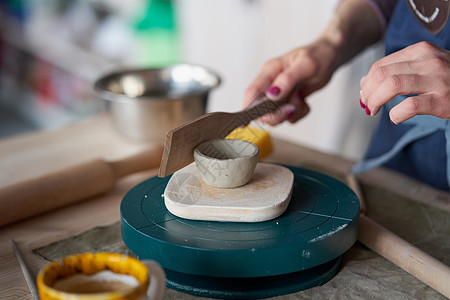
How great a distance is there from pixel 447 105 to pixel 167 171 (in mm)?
425

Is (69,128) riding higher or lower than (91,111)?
higher

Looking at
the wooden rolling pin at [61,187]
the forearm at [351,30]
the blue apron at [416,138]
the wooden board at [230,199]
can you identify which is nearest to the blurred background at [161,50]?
the forearm at [351,30]

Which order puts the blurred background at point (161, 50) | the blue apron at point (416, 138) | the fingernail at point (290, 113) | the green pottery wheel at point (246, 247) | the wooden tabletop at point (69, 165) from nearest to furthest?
the green pottery wheel at point (246, 247) → the wooden tabletop at point (69, 165) → the blue apron at point (416, 138) → the fingernail at point (290, 113) → the blurred background at point (161, 50)

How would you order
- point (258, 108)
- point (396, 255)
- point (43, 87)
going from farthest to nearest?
point (43, 87) → point (258, 108) → point (396, 255)

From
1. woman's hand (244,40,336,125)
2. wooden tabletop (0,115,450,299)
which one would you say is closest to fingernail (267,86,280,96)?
woman's hand (244,40,336,125)

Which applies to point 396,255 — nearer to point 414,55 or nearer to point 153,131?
point 414,55

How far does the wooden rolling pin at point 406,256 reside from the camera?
67cm

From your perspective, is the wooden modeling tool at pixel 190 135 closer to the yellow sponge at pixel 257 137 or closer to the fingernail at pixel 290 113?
the yellow sponge at pixel 257 137

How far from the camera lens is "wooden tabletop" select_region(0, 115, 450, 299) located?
819 mm

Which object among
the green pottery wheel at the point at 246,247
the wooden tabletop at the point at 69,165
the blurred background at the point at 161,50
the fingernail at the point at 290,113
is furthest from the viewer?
the blurred background at the point at 161,50

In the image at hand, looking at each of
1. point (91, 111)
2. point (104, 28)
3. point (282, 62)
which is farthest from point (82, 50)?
point (282, 62)

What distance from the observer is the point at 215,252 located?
2.07 ft

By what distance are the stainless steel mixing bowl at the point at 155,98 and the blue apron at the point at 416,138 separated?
0.44m

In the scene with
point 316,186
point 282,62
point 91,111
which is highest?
point 282,62
